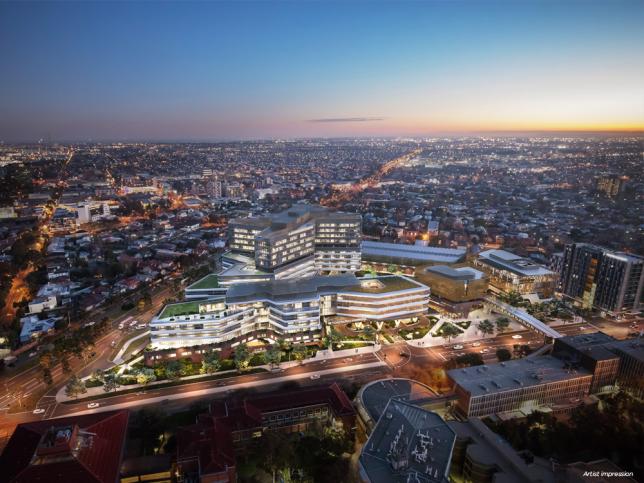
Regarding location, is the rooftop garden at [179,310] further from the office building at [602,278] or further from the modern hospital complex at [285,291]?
the office building at [602,278]

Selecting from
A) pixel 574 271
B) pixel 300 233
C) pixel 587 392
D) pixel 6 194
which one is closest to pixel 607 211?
pixel 574 271

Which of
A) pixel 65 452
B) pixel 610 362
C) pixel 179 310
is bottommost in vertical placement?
pixel 610 362

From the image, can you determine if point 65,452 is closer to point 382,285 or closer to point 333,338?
point 333,338

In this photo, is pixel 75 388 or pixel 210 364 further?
pixel 210 364

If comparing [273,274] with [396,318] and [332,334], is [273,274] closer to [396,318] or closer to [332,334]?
[332,334]

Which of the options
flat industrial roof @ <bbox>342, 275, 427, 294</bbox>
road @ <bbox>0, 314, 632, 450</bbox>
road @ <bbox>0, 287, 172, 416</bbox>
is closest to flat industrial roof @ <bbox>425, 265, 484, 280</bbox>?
flat industrial roof @ <bbox>342, 275, 427, 294</bbox>

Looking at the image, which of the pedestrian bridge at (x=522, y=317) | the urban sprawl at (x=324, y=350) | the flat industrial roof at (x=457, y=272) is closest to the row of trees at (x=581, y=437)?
the urban sprawl at (x=324, y=350)

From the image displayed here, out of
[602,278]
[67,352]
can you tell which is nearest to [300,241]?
[67,352]
